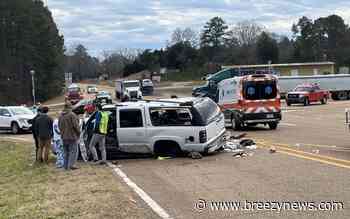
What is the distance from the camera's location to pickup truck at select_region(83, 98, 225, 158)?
18.9 m

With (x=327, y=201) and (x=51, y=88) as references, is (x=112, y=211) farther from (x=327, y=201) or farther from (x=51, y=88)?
(x=51, y=88)

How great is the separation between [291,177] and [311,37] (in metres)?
137

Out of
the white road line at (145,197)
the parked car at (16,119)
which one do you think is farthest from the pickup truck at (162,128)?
the parked car at (16,119)

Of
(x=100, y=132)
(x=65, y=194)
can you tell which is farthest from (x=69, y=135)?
(x=65, y=194)

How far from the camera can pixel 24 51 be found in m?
104

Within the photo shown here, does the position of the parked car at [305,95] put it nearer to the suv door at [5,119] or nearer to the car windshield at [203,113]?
the suv door at [5,119]

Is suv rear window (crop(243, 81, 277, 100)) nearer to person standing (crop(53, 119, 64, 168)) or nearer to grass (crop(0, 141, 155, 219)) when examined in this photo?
person standing (crop(53, 119, 64, 168))

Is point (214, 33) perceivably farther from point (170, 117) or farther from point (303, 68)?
point (170, 117)

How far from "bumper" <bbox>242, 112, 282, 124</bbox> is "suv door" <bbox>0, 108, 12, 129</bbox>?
16118mm

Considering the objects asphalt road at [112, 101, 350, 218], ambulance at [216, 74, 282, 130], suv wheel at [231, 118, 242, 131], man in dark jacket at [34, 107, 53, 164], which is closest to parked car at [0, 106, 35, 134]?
suv wheel at [231, 118, 242, 131]

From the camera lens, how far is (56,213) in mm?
10922

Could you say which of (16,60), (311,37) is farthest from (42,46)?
(311,37)

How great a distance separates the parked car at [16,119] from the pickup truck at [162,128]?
62.3 feet

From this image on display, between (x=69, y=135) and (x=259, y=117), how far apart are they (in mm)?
13034
